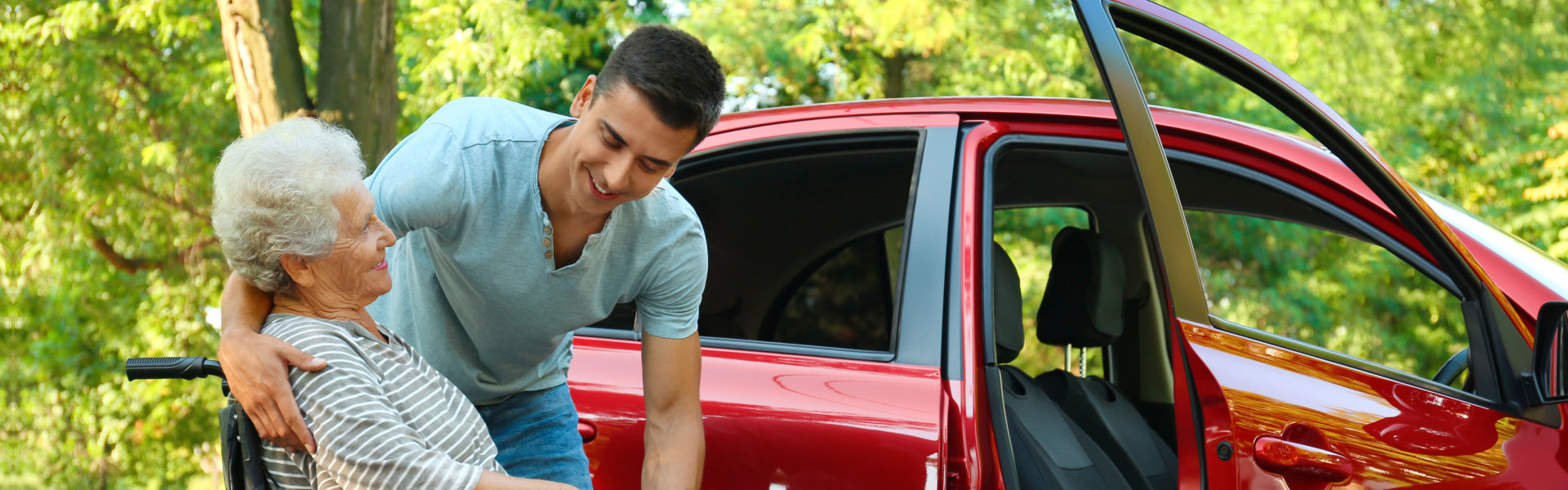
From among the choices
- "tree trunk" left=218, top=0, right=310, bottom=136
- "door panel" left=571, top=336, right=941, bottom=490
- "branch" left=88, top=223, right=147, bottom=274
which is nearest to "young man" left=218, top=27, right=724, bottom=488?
"door panel" left=571, top=336, right=941, bottom=490

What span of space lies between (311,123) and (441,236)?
31cm

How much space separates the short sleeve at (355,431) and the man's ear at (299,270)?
9cm

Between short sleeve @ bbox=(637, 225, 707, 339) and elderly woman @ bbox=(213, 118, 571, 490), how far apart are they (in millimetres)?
408

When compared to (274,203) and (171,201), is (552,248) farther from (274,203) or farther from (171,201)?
(171,201)

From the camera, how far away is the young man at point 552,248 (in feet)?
5.33

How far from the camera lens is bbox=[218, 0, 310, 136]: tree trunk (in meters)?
3.62

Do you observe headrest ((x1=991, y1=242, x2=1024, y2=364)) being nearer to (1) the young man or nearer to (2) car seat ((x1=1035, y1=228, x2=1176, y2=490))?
(2) car seat ((x1=1035, y1=228, x2=1176, y2=490))

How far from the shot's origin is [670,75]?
5.23ft

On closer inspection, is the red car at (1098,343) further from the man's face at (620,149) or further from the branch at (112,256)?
the branch at (112,256)

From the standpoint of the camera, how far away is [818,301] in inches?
174

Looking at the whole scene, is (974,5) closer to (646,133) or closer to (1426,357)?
(1426,357)

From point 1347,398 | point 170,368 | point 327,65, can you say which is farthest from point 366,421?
point 327,65

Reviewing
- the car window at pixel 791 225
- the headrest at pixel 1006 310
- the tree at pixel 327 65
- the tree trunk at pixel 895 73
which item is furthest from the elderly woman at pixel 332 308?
the tree trunk at pixel 895 73

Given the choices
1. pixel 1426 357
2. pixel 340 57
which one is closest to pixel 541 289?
pixel 340 57
